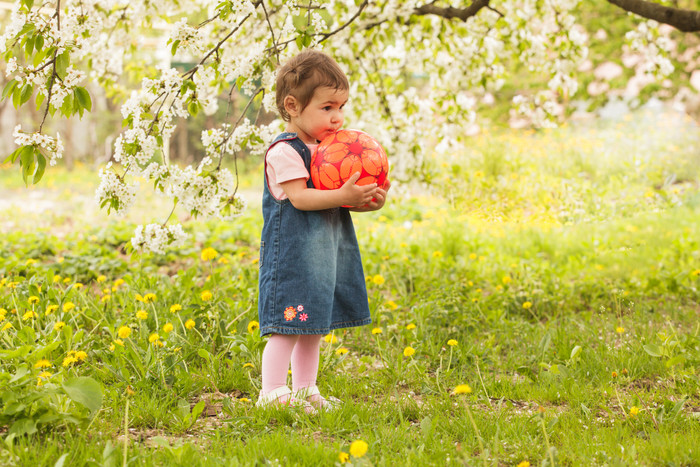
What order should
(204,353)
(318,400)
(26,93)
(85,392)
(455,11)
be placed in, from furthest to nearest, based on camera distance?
(455,11) → (204,353) → (318,400) → (26,93) → (85,392)

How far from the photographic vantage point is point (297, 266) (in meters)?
2.31

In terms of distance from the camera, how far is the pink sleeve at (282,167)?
2.28 metres

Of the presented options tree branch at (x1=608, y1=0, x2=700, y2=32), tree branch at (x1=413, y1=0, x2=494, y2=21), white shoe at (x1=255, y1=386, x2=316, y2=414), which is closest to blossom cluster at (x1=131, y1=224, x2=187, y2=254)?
white shoe at (x1=255, y1=386, x2=316, y2=414)

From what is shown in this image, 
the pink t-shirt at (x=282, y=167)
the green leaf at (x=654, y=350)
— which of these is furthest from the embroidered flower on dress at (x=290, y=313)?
the green leaf at (x=654, y=350)

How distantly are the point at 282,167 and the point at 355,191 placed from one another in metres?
0.30

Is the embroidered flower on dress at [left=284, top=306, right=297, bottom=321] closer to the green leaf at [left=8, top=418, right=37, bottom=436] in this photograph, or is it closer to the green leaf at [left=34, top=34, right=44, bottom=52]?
the green leaf at [left=8, top=418, right=37, bottom=436]

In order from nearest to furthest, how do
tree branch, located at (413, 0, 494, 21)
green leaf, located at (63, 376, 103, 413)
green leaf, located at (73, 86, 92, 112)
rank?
green leaf, located at (63, 376, 103, 413) < green leaf, located at (73, 86, 92, 112) < tree branch, located at (413, 0, 494, 21)

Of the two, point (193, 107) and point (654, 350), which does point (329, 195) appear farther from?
point (654, 350)

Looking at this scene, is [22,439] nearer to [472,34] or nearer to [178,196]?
[178,196]

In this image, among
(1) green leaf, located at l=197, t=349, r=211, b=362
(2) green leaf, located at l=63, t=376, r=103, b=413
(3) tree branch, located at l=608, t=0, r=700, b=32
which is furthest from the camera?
(3) tree branch, located at l=608, t=0, r=700, b=32


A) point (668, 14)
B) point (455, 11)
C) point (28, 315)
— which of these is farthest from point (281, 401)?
point (668, 14)

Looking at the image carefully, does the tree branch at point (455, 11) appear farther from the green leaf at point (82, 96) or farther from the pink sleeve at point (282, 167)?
the green leaf at point (82, 96)

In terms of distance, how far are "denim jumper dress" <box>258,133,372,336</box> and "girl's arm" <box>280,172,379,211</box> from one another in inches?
3.0

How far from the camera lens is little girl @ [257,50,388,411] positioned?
2.29 meters
